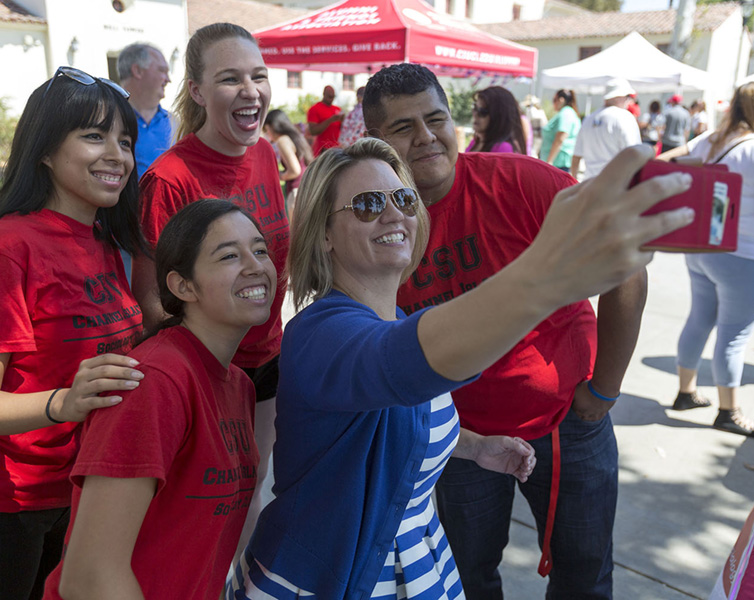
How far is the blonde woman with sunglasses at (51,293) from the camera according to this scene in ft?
5.03

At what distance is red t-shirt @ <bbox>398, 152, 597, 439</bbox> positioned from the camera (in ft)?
6.04

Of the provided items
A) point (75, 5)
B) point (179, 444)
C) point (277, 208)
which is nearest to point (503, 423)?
point (179, 444)

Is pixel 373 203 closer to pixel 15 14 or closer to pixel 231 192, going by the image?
pixel 231 192

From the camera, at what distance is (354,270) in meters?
1.49

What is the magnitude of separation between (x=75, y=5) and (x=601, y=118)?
1774 cm

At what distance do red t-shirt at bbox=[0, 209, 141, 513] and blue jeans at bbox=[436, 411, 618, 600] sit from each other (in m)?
1.11

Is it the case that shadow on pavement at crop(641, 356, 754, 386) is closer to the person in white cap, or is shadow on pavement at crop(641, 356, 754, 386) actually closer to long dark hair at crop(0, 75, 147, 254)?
the person in white cap

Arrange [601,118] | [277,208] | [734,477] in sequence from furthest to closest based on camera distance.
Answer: [601,118] < [734,477] < [277,208]

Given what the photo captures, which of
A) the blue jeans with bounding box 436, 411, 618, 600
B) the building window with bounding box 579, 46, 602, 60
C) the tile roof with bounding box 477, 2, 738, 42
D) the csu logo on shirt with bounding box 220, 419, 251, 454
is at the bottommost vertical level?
the blue jeans with bounding box 436, 411, 618, 600

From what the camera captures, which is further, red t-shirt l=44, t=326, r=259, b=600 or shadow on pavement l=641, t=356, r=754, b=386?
shadow on pavement l=641, t=356, r=754, b=386

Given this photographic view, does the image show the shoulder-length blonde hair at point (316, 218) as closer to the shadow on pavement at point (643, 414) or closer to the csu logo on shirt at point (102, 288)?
the csu logo on shirt at point (102, 288)

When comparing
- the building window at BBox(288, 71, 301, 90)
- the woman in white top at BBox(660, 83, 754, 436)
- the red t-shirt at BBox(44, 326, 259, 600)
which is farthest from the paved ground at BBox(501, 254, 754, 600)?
the building window at BBox(288, 71, 301, 90)

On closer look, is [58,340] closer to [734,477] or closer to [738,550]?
[738,550]

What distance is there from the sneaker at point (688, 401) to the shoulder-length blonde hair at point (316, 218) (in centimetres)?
341
